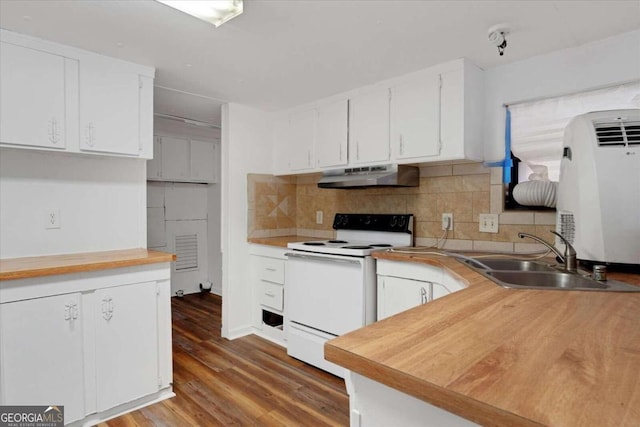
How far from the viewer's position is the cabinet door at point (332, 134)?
2.97 meters

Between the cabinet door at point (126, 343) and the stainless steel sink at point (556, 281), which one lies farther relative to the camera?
the cabinet door at point (126, 343)

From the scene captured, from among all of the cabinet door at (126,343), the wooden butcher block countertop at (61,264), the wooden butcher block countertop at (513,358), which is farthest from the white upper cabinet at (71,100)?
the wooden butcher block countertop at (513,358)

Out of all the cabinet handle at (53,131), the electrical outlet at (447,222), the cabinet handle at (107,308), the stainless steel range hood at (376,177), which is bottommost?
the cabinet handle at (107,308)

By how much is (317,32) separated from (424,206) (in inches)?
60.5

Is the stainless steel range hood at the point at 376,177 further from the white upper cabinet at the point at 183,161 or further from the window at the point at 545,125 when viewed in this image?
the white upper cabinet at the point at 183,161

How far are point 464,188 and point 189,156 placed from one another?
11.3 feet

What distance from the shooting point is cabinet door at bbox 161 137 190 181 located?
4356 mm

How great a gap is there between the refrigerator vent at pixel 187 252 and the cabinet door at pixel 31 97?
269cm

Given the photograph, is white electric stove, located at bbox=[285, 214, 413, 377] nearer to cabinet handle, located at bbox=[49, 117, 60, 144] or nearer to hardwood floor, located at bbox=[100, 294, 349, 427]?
hardwood floor, located at bbox=[100, 294, 349, 427]

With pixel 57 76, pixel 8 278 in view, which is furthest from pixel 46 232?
pixel 57 76

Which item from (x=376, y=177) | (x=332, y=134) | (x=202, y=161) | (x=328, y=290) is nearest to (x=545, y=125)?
(x=376, y=177)

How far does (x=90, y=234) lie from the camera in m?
2.45

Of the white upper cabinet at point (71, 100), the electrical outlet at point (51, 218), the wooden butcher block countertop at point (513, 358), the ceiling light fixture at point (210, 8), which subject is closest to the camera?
the wooden butcher block countertop at point (513, 358)

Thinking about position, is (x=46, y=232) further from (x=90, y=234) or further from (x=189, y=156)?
(x=189, y=156)
